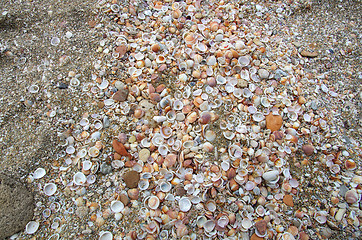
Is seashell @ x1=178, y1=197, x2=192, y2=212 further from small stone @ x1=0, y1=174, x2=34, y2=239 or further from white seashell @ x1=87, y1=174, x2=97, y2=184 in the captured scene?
small stone @ x1=0, y1=174, x2=34, y2=239

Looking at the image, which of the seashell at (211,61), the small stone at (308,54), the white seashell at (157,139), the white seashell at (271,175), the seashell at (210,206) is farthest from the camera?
the small stone at (308,54)

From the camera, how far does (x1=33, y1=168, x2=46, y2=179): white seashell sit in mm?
1725

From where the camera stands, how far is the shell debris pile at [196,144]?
5.45ft

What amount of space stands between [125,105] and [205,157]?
0.84 meters

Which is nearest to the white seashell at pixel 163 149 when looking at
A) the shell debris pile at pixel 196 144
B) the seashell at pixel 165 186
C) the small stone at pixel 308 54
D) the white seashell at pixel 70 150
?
the shell debris pile at pixel 196 144

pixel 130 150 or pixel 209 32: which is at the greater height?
pixel 209 32

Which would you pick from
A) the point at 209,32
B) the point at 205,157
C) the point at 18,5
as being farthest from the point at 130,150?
the point at 18,5

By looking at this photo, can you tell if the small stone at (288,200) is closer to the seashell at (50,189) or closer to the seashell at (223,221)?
the seashell at (223,221)

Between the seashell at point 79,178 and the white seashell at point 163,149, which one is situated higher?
the white seashell at point 163,149

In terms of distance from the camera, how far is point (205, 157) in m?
1.79

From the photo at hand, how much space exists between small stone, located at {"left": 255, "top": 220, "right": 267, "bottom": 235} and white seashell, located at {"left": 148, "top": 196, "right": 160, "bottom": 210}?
29.6 inches

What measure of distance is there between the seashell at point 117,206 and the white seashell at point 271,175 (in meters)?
1.13

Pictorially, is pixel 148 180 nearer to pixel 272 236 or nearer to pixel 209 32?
pixel 272 236

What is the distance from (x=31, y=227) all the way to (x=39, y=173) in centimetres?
38
